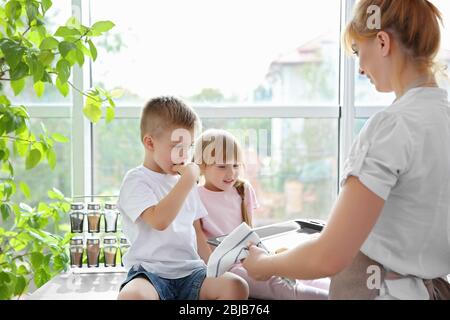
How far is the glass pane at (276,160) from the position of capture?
2465mm

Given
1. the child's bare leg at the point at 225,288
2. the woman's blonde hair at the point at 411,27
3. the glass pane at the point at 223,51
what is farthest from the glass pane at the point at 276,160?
the woman's blonde hair at the point at 411,27

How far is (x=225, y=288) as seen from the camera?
1501 mm

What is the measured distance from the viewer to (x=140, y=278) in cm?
151

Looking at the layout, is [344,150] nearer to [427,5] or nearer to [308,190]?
[308,190]

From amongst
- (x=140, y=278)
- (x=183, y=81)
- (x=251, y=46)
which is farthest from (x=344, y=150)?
(x=140, y=278)

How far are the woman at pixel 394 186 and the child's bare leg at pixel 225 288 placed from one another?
0.34 metres

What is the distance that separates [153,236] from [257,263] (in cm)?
51

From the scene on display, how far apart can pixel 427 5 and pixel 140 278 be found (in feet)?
3.32

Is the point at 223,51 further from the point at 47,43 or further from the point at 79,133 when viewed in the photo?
the point at 47,43

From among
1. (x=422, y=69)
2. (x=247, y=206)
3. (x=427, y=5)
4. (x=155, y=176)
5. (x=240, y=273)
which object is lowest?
(x=240, y=273)

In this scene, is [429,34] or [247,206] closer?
[429,34]

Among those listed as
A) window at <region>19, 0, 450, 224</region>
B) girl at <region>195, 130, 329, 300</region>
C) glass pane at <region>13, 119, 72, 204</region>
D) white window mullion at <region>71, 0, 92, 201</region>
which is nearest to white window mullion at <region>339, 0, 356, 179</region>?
window at <region>19, 0, 450, 224</region>

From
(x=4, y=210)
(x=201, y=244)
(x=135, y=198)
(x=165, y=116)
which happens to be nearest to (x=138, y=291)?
(x=135, y=198)
